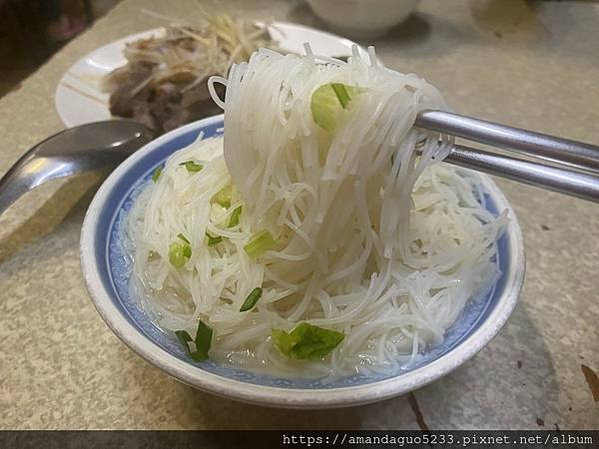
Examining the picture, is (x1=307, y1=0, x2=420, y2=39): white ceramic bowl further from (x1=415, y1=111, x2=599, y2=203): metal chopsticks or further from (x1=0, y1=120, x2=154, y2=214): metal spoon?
(x1=415, y1=111, x2=599, y2=203): metal chopsticks

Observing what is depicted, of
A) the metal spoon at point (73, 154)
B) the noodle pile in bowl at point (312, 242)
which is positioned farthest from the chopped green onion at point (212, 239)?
the metal spoon at point (73, 154)

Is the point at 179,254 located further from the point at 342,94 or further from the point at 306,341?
the point at 342,94

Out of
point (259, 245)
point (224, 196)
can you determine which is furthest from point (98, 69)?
point (259, 245)

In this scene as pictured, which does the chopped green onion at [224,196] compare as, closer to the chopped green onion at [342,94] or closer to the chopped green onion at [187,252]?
the chopped green onion at [187,252]

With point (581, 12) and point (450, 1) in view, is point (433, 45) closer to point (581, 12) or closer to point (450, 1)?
point (450, 1)

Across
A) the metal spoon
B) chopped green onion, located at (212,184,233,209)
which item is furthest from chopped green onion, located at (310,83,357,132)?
the metal spoon

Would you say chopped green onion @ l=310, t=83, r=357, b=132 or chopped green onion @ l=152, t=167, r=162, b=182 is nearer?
chopped green onion @ l=310, t=83, r=357, b=132
